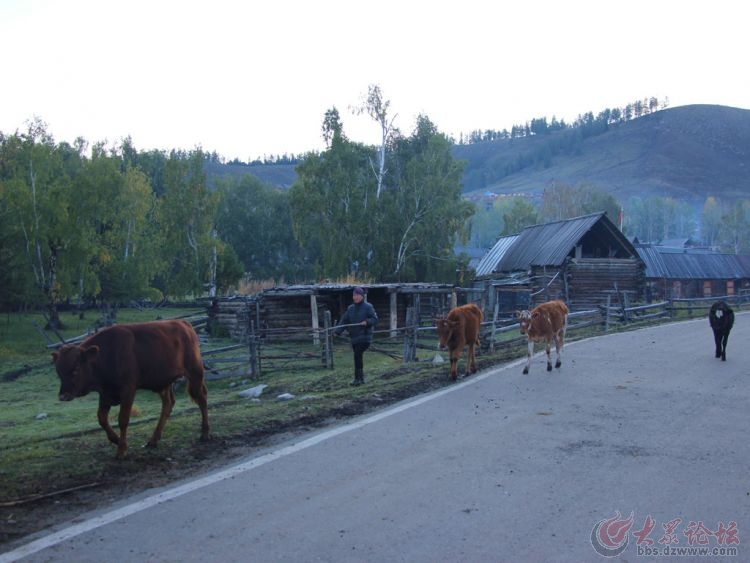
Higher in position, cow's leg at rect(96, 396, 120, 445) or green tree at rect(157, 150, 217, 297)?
green tree at rect(157, 150, 217, 297)

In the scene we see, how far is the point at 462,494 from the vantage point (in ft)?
19.7

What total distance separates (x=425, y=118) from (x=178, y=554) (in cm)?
4507

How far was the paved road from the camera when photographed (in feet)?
16.0

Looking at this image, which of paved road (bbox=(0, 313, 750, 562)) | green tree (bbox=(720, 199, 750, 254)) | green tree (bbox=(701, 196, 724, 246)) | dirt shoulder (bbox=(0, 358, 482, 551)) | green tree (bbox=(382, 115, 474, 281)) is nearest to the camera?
paved road (bbox=(0, 313, 750, 562))

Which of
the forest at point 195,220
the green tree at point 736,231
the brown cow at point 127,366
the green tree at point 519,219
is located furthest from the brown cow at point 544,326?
the green tree at point 736,231

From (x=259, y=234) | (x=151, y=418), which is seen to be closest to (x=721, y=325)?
(x=151, y=418)

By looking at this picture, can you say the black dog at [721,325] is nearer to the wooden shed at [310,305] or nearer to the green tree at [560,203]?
the wooden shed at [310,305]

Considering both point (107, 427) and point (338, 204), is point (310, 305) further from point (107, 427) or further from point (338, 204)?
point (107, 427)

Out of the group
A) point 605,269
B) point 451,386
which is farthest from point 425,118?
point 451,386

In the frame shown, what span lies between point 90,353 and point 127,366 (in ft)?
1.35

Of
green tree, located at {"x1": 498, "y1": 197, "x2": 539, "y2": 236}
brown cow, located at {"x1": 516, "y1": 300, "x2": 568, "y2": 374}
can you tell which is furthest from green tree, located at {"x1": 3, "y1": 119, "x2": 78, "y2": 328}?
green tree, located at {"x1": 498, "y1": 197, "x2": 539, "y2": 236}

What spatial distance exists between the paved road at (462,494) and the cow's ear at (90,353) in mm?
2013

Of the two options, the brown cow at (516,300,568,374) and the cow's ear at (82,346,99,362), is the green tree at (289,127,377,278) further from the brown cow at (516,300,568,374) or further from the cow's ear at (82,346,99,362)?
the cow's ear at (82,346,99,362)

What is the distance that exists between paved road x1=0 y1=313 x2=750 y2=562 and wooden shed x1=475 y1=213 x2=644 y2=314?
89.7 feet
